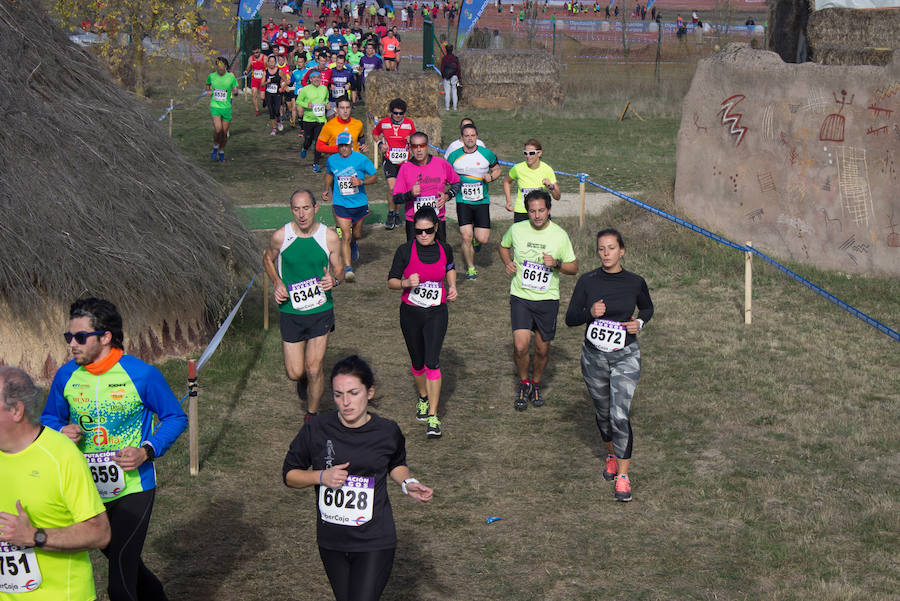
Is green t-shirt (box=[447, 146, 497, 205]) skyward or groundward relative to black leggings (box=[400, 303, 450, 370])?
skyward

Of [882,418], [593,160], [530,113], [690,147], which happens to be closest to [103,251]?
[882,418]

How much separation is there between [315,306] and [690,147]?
7.79 m

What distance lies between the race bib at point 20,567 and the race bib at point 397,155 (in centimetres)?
1110

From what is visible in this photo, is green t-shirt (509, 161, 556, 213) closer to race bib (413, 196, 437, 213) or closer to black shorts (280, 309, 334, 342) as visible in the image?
race bib (413, 196, 437, 213)

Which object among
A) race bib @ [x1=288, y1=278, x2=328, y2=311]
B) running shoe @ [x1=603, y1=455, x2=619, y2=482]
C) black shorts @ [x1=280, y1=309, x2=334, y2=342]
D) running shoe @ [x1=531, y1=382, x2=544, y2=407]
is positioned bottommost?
running shoe @ [x1=531, y1=382, x2=544, y2=407]

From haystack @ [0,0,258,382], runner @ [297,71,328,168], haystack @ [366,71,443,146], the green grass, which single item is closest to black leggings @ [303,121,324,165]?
runner @ [297,71,328,168]

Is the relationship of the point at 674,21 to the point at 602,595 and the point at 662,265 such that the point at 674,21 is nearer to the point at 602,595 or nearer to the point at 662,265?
the point at 662,265

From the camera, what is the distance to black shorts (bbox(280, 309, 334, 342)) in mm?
8852

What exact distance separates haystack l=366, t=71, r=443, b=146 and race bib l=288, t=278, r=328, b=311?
1367 cm

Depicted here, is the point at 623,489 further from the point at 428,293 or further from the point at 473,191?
the point at 473,191

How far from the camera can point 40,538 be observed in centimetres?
416

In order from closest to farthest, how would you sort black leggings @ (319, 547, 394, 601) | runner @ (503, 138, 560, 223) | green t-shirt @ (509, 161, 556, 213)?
black leggings @ (319, 547, 394, 601) → runner @ (503, 138, 560, 223) → green t-shirt @ (509, 161, 556, 213)

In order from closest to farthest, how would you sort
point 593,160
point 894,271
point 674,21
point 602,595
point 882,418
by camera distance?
1. point 602,595
2. point 882,418
3. point 894,271
4. point 593,160
5. point 674,21

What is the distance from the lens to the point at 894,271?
13031 mm
